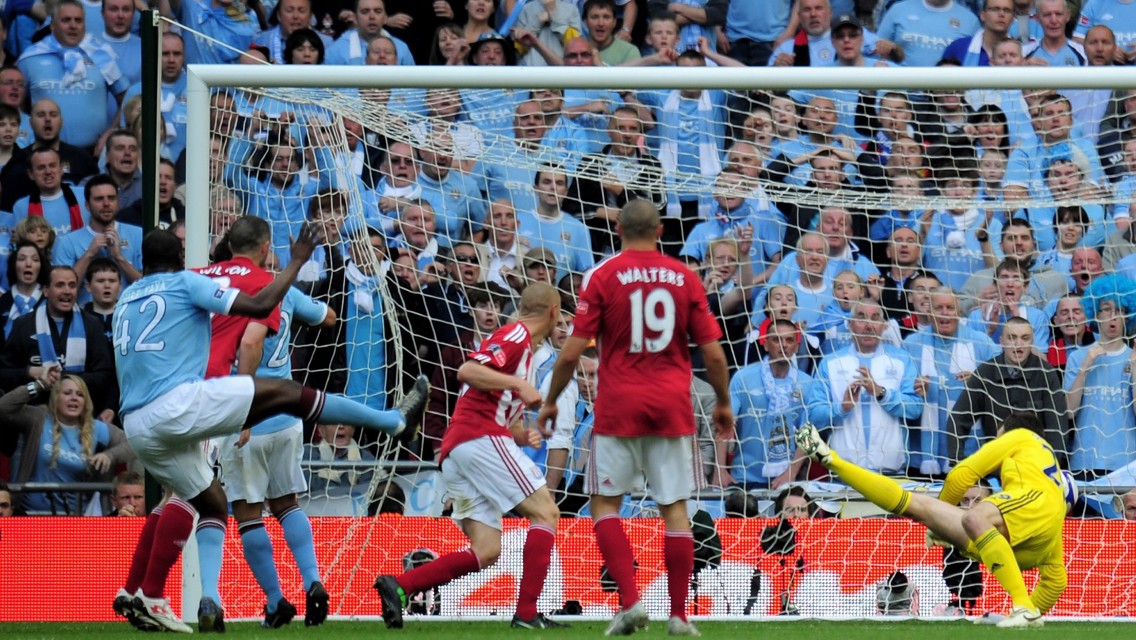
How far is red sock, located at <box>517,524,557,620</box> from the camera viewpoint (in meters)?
7.24

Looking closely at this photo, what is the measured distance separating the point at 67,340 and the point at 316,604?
→ 16.1ft

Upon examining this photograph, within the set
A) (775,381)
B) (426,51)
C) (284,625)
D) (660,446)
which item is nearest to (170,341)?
(284,625)

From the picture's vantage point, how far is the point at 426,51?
43.4 ft

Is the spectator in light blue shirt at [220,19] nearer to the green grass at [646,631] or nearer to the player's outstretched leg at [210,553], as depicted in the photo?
the green grass at [646,631]

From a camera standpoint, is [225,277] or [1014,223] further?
[1014,223]

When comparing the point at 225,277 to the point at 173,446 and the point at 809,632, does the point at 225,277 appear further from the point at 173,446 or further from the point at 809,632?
the point at 809,632

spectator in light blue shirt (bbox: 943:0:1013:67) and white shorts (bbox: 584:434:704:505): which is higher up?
spectator in light blue shirt (bbox: 943:0:1013:67)

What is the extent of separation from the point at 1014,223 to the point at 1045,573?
2.71 metres

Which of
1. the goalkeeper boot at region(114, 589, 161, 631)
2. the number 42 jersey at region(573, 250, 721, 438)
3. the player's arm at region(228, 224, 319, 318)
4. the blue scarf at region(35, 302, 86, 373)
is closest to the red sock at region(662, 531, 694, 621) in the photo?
the number 42 jersey at region(573, 250, 721, 438)

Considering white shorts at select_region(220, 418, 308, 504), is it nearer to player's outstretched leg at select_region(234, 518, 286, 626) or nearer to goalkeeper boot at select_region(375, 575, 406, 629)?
player's outstretched leg at select_region(234, 518, 286, 626)

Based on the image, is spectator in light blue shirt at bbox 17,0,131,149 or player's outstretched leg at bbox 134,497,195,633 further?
spectator in light blue shirt at bbox 17,0,131,149

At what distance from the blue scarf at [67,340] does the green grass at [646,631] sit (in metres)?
3.29

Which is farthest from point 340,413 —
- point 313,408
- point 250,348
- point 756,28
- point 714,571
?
point 756,28

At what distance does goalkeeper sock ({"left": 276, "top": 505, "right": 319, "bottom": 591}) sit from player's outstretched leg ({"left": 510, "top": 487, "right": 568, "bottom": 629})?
3.52 feet
